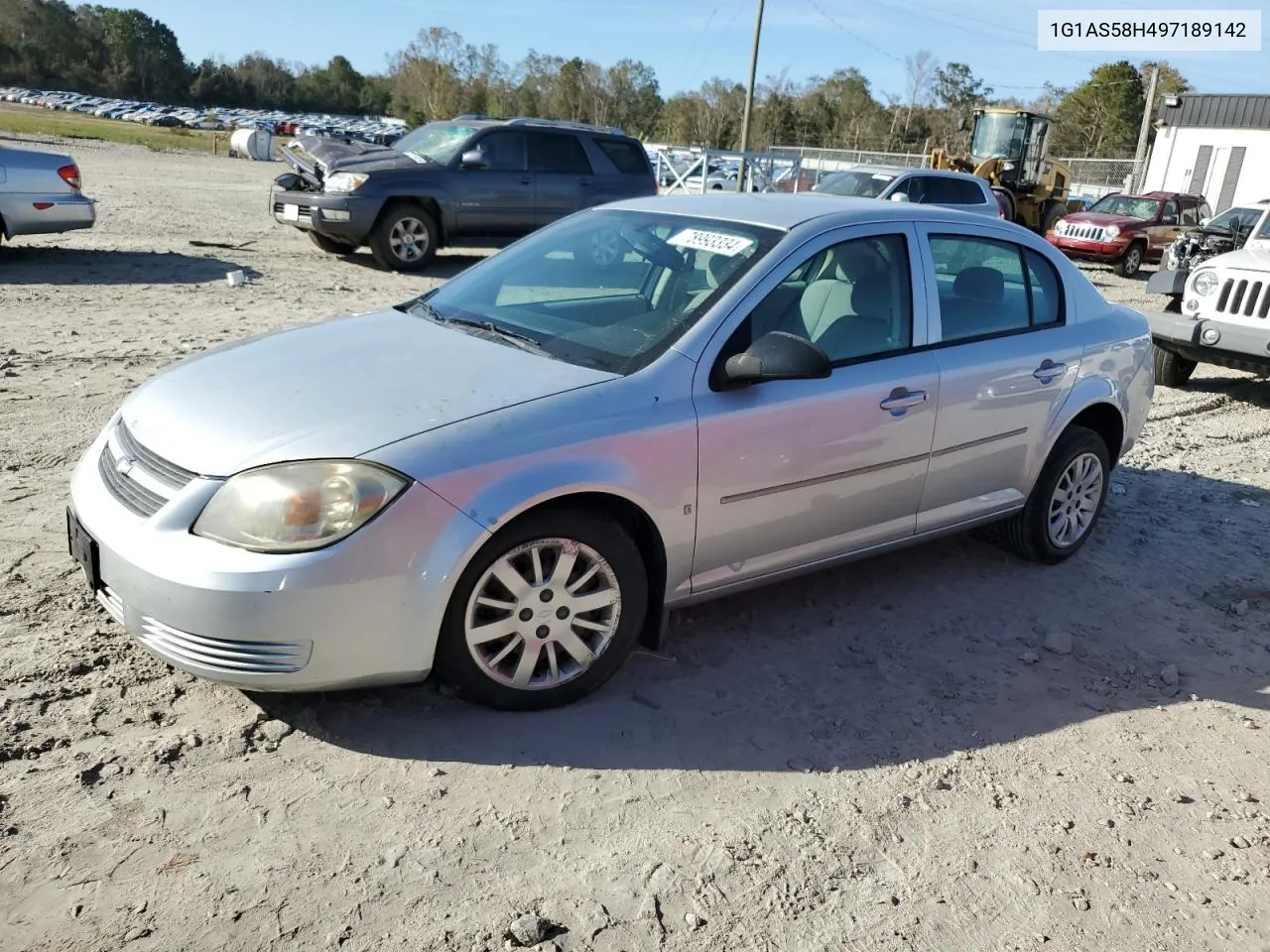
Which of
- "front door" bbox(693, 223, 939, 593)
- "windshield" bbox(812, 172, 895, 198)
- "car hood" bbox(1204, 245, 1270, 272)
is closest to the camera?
"front door" bbox(693, 223, 939, 593)

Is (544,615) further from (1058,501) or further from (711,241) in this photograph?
→ (1058,501)

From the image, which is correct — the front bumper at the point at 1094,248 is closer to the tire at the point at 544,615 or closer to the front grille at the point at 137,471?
the tire at the point at 544,615

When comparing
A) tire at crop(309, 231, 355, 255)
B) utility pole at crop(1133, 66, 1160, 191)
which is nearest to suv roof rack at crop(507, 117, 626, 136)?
tire at crop(309, 231, 355, 255)

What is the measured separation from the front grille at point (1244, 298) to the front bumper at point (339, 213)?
9005 mm

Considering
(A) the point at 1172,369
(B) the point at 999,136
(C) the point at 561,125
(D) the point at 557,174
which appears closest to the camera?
(A) the point at 1172,369

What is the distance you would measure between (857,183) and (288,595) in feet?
46.6

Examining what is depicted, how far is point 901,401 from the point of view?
13.1ft

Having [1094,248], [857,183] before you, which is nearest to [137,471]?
[857,183]

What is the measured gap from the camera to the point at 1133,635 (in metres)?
4.37

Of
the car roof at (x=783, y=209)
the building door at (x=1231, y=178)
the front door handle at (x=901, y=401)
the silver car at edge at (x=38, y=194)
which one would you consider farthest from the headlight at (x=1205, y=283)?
the building door at (x=1231, y=178)

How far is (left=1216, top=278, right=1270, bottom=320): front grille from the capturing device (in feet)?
27.7

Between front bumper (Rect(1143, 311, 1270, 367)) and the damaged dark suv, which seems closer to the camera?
front bumper (Rect(1143, 311, 1270, 367))

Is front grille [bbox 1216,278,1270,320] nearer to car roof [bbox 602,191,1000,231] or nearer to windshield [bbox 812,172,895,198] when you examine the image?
car roof [bbox 602,191,1000,231]

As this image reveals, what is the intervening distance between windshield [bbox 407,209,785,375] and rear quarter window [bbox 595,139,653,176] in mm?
9796
